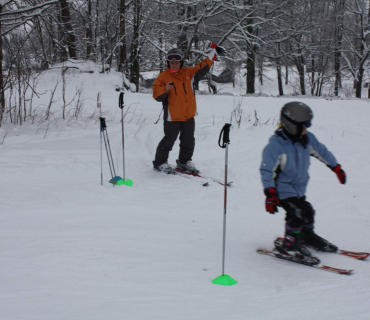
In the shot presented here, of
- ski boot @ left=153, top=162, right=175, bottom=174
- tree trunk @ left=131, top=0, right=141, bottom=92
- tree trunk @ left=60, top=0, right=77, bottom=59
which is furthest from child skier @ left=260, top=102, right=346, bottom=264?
tree trunk @ left=131, top=0, right=141, bottom=92

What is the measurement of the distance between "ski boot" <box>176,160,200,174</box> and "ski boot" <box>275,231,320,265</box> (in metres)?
2.91

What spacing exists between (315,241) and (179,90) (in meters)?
3.34

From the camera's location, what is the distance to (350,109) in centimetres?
1130

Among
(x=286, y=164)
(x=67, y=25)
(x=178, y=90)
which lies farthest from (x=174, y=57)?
(x=67, y=25)

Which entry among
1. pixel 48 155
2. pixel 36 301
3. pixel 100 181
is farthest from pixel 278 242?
pixel 48 155

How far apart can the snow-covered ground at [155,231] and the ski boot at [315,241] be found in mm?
90

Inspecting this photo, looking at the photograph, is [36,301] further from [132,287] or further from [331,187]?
[331,187]

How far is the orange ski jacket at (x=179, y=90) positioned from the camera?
19.6 feet

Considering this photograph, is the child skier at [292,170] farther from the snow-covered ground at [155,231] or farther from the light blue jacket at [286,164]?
the snow-covered ground at [155,231]

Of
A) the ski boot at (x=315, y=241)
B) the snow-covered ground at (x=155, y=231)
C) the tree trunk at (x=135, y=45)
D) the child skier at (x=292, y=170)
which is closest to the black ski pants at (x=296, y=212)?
the child skier at (x=292, y=170)

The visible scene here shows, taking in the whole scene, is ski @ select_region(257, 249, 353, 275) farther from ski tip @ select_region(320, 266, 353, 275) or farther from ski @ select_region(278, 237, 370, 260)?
ski @ select_region(278, 237, 370, 260)

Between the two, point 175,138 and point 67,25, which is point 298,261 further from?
point 67,25

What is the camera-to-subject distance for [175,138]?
621cm

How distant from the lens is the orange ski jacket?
5.97m
